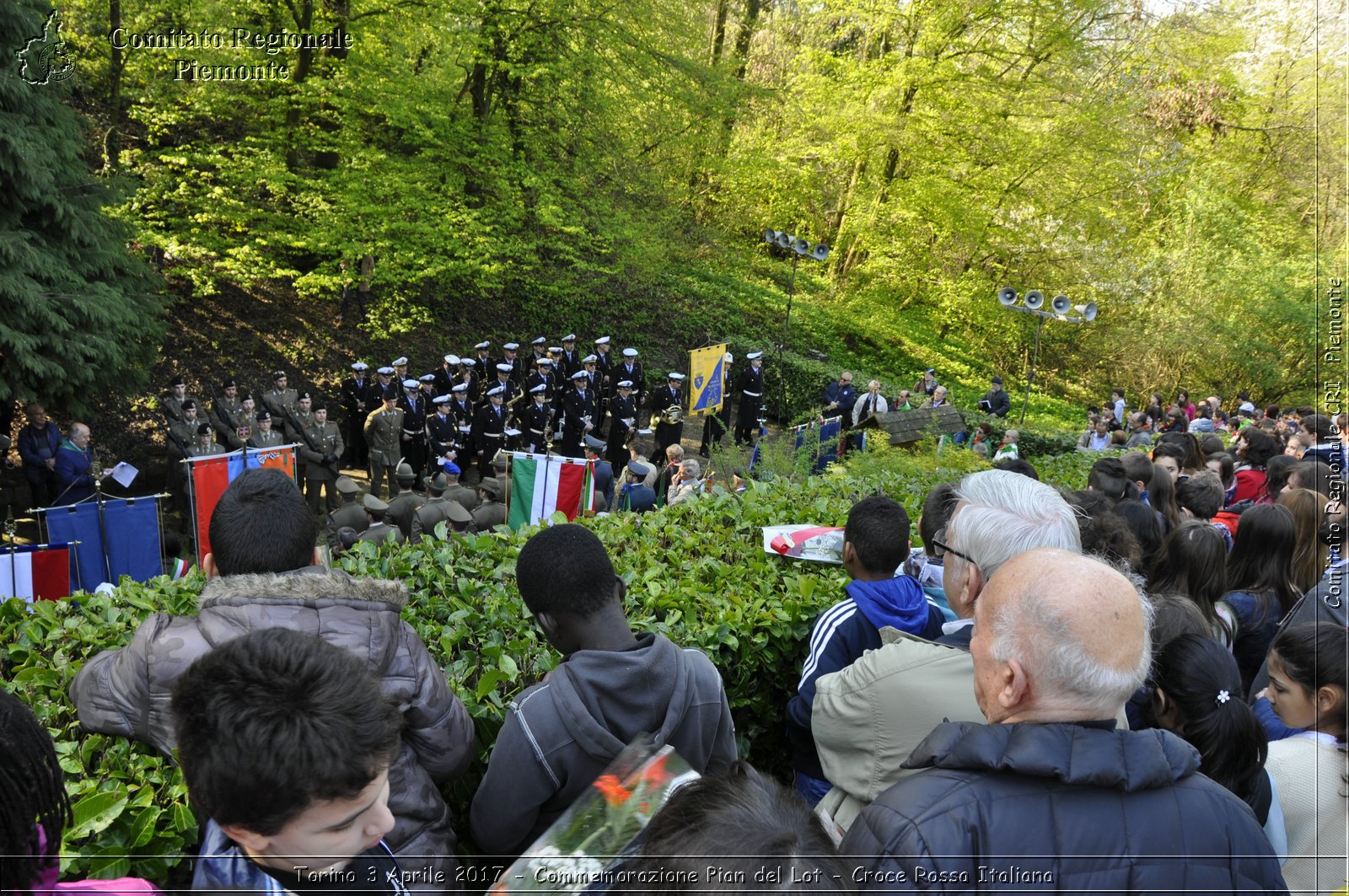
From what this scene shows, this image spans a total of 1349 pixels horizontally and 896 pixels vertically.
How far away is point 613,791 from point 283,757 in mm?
550

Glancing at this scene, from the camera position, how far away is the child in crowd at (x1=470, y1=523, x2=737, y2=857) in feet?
7.20

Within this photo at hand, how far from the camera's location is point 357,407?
13305 mm

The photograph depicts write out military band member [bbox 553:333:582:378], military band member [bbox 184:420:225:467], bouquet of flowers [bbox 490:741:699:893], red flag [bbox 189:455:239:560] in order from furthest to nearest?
1. military band member [bbox 553:333:582:378]
2. military band member [bbox 184:420:225:467]
3. red flag [bbox 189:455:239:560]
4. bouquet of flowers [bbox 490:741:699:893]

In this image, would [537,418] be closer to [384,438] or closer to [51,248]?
[384,438]

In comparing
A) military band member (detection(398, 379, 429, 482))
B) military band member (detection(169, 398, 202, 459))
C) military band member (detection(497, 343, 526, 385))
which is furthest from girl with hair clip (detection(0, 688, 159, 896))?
military band member (detection(497, 343, 526, 385))

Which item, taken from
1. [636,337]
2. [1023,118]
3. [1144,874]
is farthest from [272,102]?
[1023,118]

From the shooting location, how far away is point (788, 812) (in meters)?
1.30

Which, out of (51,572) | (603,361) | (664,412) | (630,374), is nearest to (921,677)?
(51,572)

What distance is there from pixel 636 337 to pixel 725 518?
50.1ft

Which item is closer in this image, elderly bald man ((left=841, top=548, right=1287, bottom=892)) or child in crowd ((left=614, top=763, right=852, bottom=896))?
child in crowd ((left=614, top=763, right=852, bottom=896))

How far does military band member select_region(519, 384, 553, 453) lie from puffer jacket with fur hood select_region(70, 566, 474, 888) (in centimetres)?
1121

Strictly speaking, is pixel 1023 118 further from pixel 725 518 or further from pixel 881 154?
pixel 725 518

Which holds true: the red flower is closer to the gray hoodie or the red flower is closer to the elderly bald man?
the elderly bald man

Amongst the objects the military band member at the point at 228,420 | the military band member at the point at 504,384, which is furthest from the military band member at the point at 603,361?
the military band member at the point at 228,420
